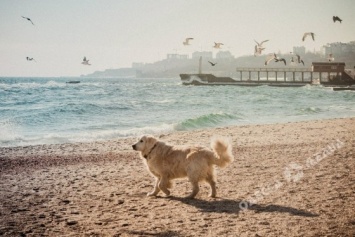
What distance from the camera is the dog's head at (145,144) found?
6.77 metres

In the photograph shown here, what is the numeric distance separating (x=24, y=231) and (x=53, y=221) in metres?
0.49

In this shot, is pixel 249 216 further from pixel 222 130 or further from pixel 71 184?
pixel 222 130

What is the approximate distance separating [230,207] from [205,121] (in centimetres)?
1649

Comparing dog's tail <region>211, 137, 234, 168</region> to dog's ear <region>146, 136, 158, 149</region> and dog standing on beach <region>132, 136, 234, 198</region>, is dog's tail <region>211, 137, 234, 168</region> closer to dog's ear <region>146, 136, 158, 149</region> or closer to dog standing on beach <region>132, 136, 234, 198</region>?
dog standing on beach <region>132, 136, 234, 198</region>

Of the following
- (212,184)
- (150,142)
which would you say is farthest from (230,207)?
(150,142)

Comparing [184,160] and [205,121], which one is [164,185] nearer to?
[184,160]

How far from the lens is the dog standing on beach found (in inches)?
249

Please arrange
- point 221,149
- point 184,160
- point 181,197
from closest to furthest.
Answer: point 221,149, point 184,160, point 181,197

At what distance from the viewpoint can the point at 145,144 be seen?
6.79m

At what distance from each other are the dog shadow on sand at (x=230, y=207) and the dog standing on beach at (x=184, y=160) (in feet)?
0.92

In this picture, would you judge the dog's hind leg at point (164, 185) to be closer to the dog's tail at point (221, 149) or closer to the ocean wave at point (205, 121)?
the dog's tail at point (221, 149)

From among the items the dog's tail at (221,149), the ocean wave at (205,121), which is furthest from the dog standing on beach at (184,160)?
the ocean wave at (205,121)

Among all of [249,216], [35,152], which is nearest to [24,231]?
[249,216]

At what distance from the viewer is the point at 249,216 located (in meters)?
5.30
